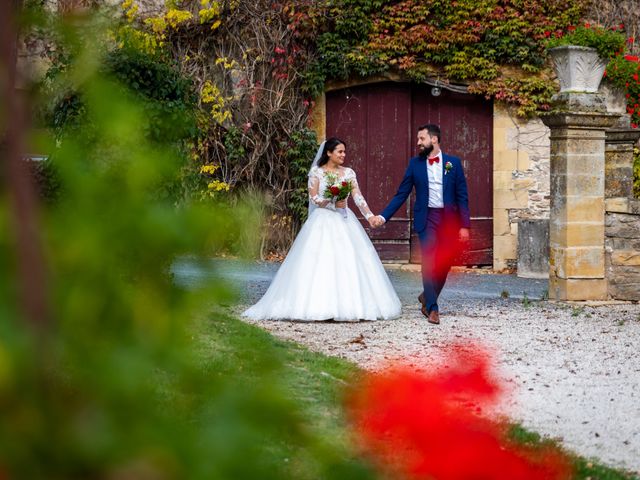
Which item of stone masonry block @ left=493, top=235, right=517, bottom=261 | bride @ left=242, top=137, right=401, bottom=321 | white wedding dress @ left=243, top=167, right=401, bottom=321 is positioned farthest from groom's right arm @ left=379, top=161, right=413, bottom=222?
stone masonry block @ left=493, top=235, right=517, bottom=261

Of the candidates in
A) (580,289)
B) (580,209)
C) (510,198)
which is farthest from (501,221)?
(580,289)

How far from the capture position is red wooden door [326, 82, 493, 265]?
13953 mm

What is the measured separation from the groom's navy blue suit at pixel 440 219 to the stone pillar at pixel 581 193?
1.64m

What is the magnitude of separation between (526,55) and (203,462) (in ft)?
43.2

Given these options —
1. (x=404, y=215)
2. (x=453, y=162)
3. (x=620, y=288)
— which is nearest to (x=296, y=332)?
(x=453, y=162)

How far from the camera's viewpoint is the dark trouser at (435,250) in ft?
27.9

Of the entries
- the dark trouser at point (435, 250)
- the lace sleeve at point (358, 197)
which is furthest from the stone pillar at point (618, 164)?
the lace sleeve at point (358, 197)

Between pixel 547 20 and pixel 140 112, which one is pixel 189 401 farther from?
pixel 547 20

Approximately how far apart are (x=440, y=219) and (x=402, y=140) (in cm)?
565

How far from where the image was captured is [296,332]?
805 cm

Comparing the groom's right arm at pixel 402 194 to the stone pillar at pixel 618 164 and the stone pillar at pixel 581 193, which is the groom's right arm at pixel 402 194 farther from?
the stone pillar at pixel 618 164

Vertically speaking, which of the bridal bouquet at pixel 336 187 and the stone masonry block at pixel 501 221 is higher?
the bridal bouquet at pixel 336 187

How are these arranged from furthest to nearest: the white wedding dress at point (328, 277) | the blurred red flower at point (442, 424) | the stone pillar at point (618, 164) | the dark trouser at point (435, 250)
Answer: the stone pillar at point (618, 164)
the white wedding dress at point (328, 277)
the dark trouser at point (435, 250)
the blurred red flower at point (442, 424)

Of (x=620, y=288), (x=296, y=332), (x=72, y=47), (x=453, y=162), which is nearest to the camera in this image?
(x=72, y=47)
